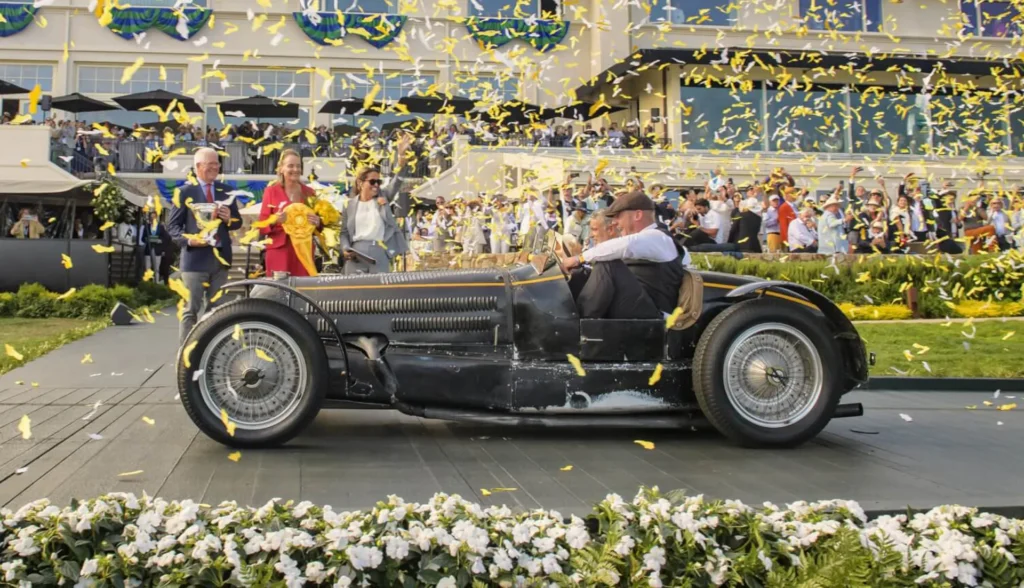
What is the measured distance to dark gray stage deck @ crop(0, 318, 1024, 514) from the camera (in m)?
3.88

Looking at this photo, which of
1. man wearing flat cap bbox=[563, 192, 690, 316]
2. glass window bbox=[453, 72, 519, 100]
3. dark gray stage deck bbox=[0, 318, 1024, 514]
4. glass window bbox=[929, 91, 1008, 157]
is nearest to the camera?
dark gray stage deck bbox=[0, 318, 1024, 514]

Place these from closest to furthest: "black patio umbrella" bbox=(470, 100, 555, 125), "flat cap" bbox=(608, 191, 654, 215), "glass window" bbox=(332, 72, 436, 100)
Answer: "flat cap" bbox=(608, 191, 654, 215), "black patio umbrella" bbox=(470, 100, 555, 125), "glass window" bbox=(332, 72, 436, 100)

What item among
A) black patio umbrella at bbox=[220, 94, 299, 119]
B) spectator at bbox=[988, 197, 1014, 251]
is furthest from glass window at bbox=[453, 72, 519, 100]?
spectator at bbox=[988, 197, 1014, 251]

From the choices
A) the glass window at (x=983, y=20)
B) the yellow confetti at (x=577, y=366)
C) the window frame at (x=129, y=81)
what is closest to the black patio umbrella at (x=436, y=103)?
the window frame at (x=129, y=81)

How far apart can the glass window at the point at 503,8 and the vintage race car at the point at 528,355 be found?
2818cm

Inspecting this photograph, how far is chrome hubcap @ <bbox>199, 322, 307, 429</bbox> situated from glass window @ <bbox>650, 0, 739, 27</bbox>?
30.1 m

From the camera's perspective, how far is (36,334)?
38.0ft

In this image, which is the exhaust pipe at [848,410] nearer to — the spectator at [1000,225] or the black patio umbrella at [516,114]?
the spectator at [1000,225]

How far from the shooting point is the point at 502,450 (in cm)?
495

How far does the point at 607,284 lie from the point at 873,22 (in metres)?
35.1

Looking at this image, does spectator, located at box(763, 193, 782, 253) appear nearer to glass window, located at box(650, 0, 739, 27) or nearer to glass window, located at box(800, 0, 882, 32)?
glass window, located at box(650, 0, 739, 27)

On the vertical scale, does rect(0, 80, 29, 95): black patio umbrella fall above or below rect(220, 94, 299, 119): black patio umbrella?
above

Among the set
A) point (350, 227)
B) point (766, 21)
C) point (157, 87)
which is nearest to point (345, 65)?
point (157, 87)

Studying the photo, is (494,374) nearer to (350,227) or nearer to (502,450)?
(502,450)
